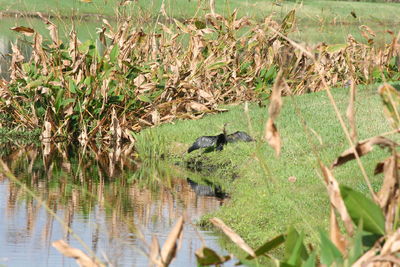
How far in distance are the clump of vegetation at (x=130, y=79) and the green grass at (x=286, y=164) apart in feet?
1.70

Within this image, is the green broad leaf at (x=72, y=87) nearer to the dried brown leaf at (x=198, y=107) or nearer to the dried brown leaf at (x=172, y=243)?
the dried brown leaf at (x=198, y=107)

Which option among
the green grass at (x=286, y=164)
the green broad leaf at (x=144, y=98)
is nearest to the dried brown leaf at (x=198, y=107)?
the green grass at (x=286, y=164)

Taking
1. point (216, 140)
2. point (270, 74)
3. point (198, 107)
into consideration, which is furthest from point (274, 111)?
point (270, 74)

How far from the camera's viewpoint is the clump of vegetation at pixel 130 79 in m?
11.9

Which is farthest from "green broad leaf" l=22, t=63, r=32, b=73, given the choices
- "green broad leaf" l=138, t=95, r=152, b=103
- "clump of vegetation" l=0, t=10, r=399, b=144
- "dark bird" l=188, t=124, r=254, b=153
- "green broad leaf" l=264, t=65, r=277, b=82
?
"green broad leaf" l=264, t=65, r=277, b=82

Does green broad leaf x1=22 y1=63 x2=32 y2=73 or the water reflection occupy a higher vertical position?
green broad leaf x1=22 y1=63 x2=32 y2=73

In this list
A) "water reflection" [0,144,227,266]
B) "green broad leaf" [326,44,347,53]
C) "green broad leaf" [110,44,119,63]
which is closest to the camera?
"water reflection" [0,144,227,266]

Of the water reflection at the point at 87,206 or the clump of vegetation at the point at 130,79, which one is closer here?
the water reflection at the point at 87,206

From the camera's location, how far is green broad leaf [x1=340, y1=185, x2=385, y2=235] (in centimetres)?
334

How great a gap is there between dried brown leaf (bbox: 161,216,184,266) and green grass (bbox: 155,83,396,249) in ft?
5.28

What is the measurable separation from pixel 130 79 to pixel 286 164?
3.59m

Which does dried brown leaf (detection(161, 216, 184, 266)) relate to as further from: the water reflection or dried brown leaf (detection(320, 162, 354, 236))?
the water reflection

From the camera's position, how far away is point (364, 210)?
133 inches

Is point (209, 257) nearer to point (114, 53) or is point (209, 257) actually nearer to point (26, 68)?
point (114, 53)
